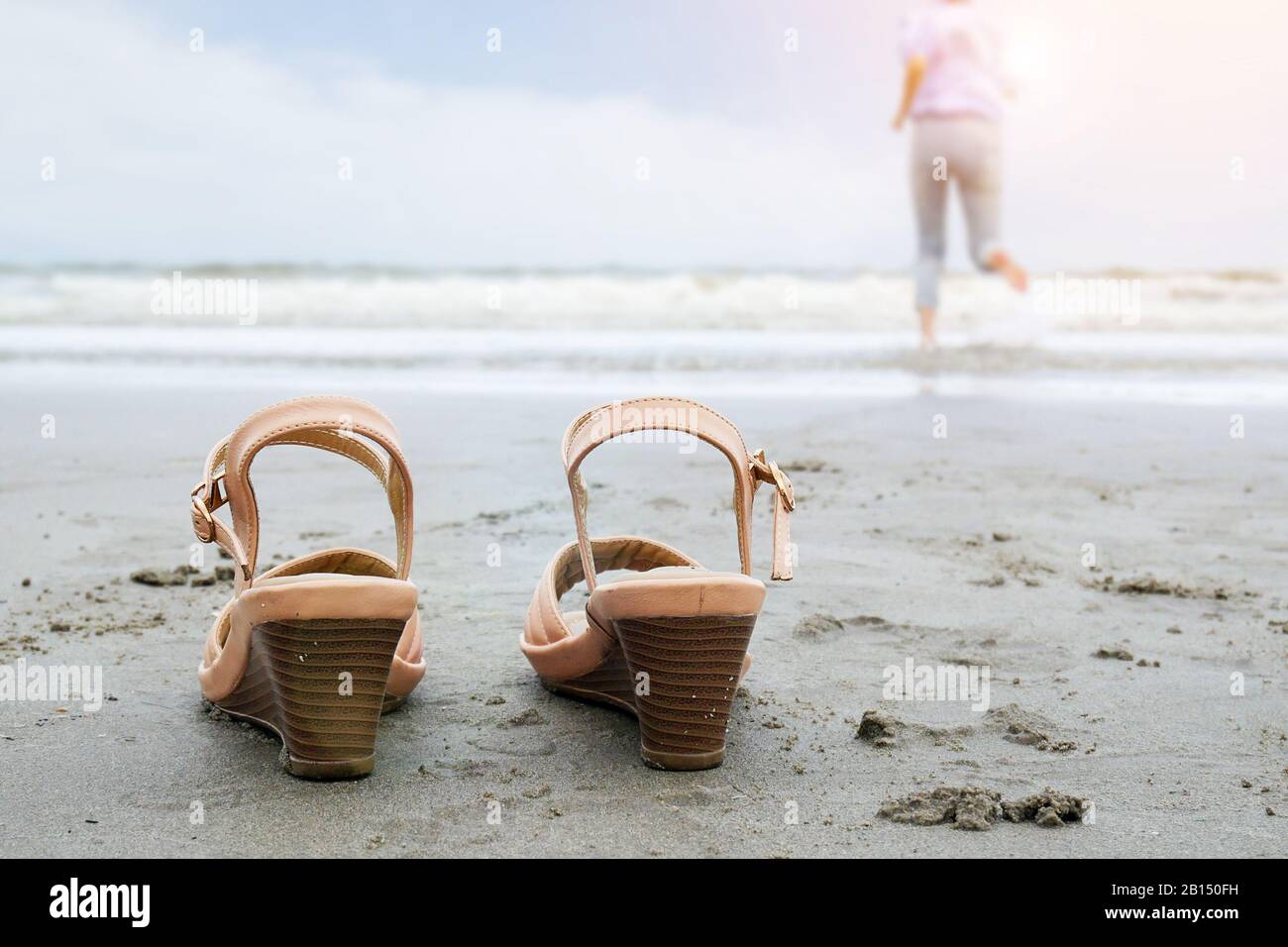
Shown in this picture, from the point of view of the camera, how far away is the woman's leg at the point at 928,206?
10.1m

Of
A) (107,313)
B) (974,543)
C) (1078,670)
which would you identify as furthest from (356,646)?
(107,313)

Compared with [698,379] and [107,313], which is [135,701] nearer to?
[698,379]

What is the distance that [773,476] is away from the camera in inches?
103

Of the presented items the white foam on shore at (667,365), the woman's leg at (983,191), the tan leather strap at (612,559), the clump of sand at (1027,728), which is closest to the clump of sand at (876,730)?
the clump of sand at (1027,728)

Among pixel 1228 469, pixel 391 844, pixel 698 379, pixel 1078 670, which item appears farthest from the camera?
pixel 698 379

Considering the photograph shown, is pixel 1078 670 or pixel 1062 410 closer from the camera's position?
pixel 1078 670

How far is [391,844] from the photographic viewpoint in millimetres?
1953

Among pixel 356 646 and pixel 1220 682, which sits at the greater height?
pixel 356 646

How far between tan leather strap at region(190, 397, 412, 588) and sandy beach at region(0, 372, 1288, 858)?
37cm

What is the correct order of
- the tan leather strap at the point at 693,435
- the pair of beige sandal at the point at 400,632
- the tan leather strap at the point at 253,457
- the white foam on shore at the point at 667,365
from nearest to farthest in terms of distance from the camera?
1. the pair of beige sandal at the point at 400,632
2. the tan leather strap at the point at 253,457
3. the tan leather strap at the point at 693,435
4. the white foam on shore at the point at 667,365

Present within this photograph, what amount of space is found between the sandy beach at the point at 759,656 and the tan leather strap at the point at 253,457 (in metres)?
A: 0.37

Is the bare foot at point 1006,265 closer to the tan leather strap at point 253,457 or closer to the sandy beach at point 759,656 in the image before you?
the sandy beach at point 759,656
